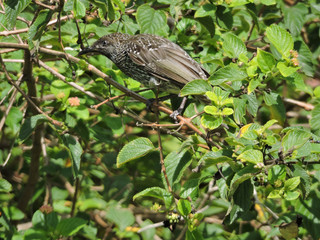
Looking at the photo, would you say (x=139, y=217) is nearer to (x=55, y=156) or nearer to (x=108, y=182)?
(x=108, y=182)

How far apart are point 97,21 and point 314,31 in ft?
8.23

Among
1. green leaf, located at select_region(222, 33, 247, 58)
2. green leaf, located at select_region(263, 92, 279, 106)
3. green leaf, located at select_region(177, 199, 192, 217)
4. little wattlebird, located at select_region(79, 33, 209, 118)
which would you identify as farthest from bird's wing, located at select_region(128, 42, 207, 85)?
green leaf, located at select_region(177, 199, 192, 217)

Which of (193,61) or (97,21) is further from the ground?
(97,21)

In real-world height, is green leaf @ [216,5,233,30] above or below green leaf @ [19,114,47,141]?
above

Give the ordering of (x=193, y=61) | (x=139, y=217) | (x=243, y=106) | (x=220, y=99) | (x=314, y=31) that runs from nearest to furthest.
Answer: (x=220, y=99), (x=243, y=106), (x=193, y=61), (x=139, y=217), (x=314, y=31)

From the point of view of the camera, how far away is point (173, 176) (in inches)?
116

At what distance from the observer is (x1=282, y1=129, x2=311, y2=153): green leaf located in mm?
2619

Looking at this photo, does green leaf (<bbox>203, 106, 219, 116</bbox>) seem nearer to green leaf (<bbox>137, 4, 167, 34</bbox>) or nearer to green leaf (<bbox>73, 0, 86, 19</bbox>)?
green leaf (<bbox>73, 0, 86, 19</bbox>)

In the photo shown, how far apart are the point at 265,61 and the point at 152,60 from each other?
146 centimetres

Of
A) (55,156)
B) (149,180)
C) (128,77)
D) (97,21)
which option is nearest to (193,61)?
(128,77)

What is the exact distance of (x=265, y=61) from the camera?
3.03 meters

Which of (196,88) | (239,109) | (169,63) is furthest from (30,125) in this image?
(239,109)

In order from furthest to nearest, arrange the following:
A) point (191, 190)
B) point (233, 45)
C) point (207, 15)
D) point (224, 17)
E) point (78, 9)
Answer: point (224, 17), point (207, 15), point (233, 45), point (78, 9), point (191, 190)

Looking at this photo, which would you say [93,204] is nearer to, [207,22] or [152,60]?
[152,60]
